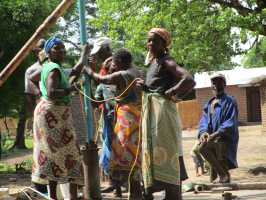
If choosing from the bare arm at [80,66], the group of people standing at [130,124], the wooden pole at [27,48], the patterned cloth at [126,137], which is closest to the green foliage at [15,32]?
the group of people standing at [130,124]

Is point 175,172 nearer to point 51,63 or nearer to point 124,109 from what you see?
point 124,109

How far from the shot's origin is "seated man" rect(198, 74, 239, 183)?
8.00 metres

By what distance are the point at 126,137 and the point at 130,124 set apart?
14cm

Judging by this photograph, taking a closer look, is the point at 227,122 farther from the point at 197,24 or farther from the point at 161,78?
the point at 197,24

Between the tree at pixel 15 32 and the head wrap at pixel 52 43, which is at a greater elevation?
the tree at pixel 15 32

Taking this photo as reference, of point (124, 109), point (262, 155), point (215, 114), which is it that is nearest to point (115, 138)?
point (124, 109)

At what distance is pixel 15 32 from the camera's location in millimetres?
12078

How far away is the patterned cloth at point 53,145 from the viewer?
564 centimetres

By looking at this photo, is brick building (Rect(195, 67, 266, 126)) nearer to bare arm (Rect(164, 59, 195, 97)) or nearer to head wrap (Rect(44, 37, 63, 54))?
head wrap (Rect(44, 37, 63, 54))

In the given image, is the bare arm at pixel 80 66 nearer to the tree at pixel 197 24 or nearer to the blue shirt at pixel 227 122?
the blue shirt at pixel 227 122

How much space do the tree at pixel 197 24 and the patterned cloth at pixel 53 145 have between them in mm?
5125

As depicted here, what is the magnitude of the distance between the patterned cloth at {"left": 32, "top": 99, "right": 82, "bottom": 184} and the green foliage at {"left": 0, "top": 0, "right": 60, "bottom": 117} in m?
6.37

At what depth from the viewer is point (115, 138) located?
19.8 feet

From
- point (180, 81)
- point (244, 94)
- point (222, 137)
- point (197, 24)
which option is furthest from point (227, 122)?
point (244, 94)
